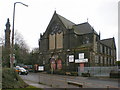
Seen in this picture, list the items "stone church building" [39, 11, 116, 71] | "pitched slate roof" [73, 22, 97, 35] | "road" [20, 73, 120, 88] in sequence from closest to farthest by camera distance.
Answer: "road" [20, 73, 120, 88]
"stone church building" [39, 11, 116, 71]
"pitched slate roof" [73, 22, 97, 35]

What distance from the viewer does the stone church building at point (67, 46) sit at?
1617 inches

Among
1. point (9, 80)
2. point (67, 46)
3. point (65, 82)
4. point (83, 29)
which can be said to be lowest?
point (65, 82)

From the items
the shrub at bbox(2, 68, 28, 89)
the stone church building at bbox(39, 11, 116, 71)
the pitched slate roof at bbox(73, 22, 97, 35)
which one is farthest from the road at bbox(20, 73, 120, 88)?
the pitched slate roof at bbox(73, 22, 97, 35)

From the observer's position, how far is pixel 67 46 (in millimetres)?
44406

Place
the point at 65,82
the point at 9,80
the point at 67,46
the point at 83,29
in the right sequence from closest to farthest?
the point at 9,80, the point at 65,82, the point at 67,46, the point at 83,29

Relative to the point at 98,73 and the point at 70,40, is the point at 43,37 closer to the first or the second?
the point at 70,40

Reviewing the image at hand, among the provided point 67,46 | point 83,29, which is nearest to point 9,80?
point 67,46

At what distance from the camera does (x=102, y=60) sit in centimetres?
4834

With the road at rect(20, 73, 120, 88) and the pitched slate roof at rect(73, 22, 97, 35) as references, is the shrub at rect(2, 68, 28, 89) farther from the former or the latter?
the pitched slate roof at rect(73, 22, 97, 35)

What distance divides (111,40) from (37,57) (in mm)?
32347

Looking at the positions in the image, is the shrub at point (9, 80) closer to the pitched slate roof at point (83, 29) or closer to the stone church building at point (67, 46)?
the stone church building at point (67, 46)

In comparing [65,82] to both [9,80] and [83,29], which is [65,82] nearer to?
[9,80]

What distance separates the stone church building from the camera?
41.1 metres

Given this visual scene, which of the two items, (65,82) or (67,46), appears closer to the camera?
(65,82)
